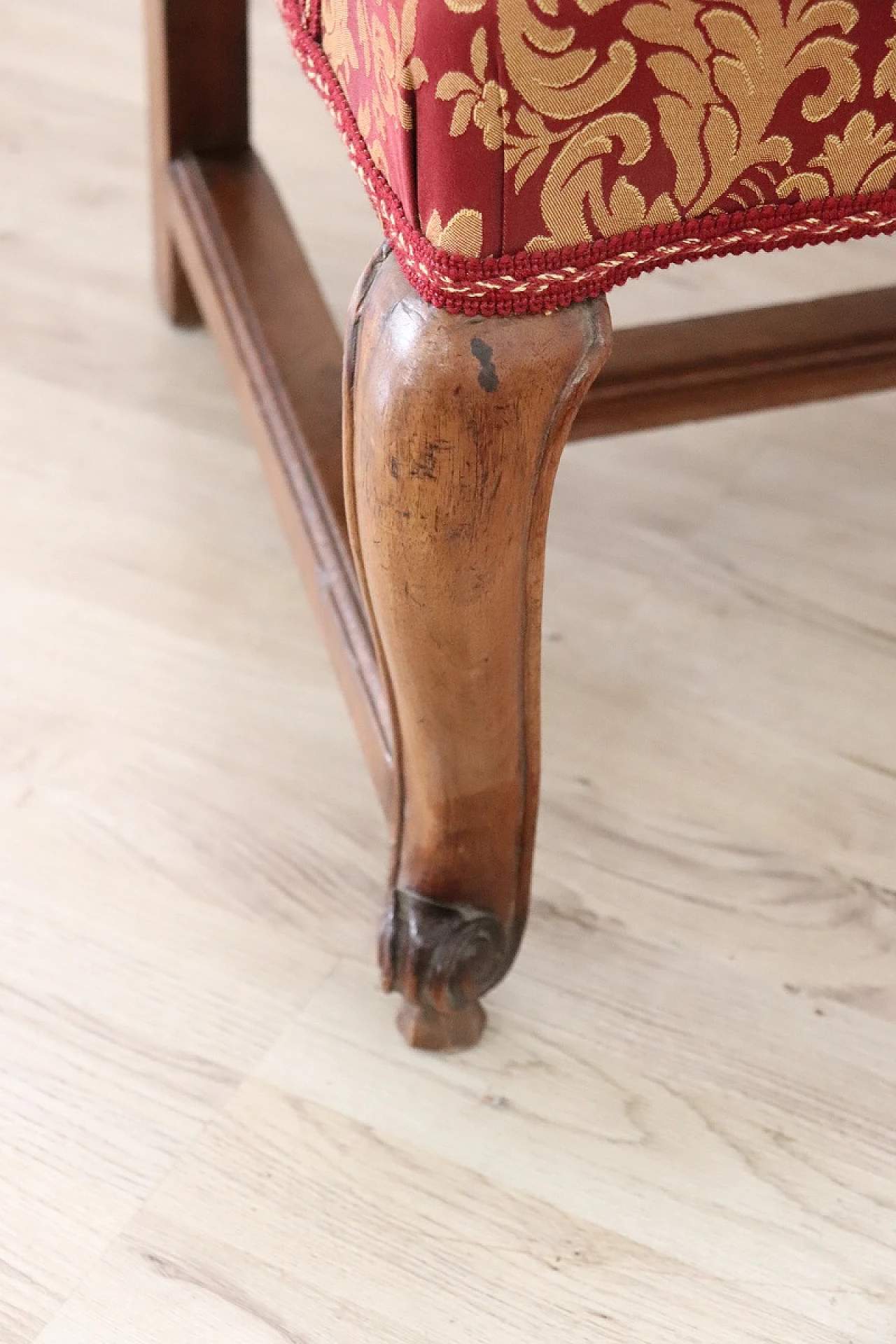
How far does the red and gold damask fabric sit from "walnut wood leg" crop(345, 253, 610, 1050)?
0.7 inches

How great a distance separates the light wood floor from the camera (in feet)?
1.86

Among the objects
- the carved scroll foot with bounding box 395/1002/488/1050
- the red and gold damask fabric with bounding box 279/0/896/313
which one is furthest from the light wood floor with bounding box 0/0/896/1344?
the red and gold damask fabric with bounding box 279/0/896/313

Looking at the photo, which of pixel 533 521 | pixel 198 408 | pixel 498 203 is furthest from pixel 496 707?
pixel 198 408

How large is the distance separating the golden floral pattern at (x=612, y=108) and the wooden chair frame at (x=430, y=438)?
3 cm

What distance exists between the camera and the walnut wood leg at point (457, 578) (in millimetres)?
457

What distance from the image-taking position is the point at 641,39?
0.42 metres

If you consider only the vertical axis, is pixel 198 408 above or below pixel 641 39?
below

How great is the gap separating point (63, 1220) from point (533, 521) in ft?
1.03

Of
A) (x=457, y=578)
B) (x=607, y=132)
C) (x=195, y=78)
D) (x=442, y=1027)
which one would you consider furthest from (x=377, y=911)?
(x=195, y=78)

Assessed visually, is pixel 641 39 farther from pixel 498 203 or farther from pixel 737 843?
pixel 737 843

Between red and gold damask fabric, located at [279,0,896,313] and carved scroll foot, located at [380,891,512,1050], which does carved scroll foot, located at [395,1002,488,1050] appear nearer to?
carved scroll foot, located at [380,891,512,1050]

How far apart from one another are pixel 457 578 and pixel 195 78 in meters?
0.56

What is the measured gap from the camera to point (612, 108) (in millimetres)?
432

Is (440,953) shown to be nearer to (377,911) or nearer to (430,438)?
(377,911)
